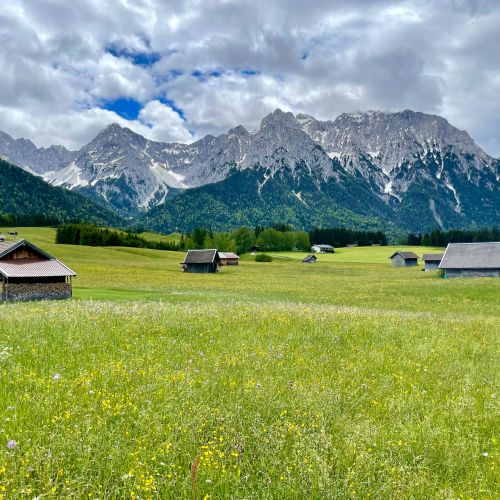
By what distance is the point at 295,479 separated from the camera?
474 centimetres

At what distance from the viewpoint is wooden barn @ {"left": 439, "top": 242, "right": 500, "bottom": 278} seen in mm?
80062

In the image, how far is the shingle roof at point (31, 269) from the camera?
41.7m

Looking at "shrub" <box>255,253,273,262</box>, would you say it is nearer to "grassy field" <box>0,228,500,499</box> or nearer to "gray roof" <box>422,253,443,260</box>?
"gray roof" <box>422,253,443,260</box>

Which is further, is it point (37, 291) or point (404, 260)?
point (404, 260)

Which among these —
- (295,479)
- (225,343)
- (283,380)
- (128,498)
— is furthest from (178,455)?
(225,343)

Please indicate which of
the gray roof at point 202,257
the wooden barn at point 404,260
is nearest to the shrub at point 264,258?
the wooden barn at point 404,260

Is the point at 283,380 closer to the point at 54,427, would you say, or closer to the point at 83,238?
the point at 54,427

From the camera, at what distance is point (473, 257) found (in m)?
82.8

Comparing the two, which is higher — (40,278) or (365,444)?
(365,444)

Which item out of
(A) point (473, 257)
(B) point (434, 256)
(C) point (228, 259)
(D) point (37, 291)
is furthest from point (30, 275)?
(B) point (434, 256)

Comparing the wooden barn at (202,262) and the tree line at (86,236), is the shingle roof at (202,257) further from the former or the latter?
the tree line at (86,236)

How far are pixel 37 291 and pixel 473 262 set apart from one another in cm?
8051

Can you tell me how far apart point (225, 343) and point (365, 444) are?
6.02 meters

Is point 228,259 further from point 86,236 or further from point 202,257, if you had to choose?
point 86,236
